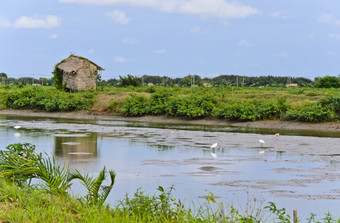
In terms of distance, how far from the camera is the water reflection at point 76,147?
703 inches

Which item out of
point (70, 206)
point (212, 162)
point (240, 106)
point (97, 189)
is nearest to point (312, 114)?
point (240, 106)

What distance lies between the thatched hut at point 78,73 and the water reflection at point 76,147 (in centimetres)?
2361

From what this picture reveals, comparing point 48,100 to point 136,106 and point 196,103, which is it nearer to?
point 136,106

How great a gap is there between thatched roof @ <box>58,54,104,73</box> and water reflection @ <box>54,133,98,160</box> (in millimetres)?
23595

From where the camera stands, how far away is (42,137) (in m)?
23.7

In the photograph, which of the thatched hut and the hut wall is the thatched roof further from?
the hut wall

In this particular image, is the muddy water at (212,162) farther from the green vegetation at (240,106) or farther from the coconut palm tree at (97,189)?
the green vegetation at (240,106)

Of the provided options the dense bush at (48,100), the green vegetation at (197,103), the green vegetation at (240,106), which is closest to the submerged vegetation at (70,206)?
the green vegetation at (240,106)

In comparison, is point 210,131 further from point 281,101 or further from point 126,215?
point 126,215

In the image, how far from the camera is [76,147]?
20.2m

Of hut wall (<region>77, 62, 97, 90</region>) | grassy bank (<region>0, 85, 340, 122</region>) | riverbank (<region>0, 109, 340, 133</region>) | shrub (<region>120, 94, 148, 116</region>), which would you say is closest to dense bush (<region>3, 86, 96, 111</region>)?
grassy bank (<region>0, 85, 340, 122</region>)

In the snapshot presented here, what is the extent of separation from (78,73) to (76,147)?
2856 centimetres

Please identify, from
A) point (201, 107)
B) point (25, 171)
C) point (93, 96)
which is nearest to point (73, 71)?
point (93, 96)

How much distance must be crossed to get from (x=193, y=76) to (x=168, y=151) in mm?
45824
